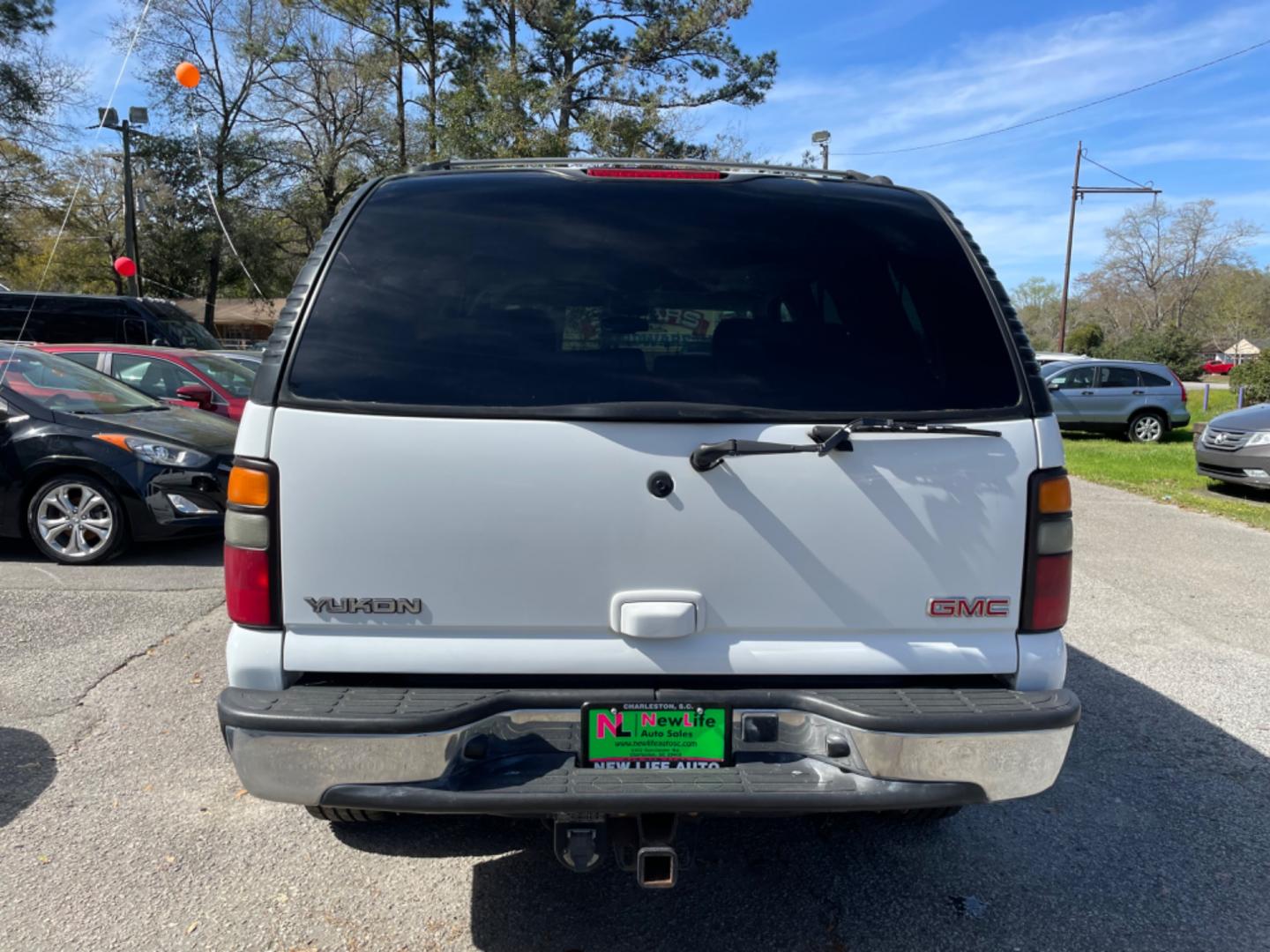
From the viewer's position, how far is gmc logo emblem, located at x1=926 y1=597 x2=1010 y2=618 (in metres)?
2.21

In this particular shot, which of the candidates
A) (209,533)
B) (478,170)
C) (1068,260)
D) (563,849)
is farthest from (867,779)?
(1068,260)

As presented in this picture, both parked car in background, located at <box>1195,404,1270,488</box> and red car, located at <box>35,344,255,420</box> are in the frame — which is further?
parked car in background, located at <box>1195,404,1270,488</box>

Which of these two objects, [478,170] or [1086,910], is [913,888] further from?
[478,170]

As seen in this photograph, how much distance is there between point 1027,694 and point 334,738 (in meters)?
1.65

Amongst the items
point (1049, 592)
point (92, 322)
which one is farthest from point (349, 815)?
point (92, 322)

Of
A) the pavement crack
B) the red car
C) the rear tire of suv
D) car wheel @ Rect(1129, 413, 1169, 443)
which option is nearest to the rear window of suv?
the rear tire of suv

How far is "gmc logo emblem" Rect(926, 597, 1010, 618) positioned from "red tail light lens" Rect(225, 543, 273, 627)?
1.60 metres

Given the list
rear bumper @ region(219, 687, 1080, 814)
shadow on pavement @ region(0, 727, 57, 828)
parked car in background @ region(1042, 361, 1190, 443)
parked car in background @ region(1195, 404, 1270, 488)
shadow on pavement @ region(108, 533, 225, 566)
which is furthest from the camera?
parked car in background @ region(1042, 361, 1190, 443)

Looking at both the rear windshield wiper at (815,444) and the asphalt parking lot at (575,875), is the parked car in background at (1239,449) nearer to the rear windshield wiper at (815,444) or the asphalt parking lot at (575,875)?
the asphalt parking lot at (575,875)

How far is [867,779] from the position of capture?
6.82ft

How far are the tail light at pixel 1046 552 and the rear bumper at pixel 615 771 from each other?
22 cm

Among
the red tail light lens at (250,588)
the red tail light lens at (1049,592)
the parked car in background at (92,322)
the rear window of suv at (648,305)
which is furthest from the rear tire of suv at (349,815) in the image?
the parked car in background at (92,322)

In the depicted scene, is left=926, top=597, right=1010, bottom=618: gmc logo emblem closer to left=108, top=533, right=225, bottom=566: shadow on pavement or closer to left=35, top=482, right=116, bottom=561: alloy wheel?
left=108, top=533, right=225, bottom=566: shadow on pavement

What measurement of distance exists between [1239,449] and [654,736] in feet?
33.3
